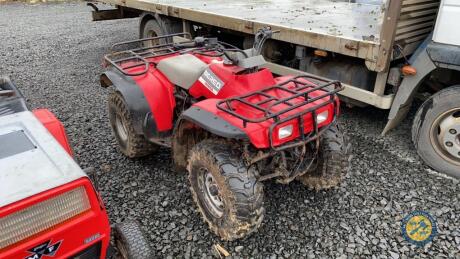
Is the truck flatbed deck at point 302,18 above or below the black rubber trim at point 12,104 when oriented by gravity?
above

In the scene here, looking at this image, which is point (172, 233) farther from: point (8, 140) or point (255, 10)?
point (255, 10)

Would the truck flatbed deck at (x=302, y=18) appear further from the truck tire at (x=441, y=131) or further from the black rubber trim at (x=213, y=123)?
the black rubber trim at (x=213, y=123)

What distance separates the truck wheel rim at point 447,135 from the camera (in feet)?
10.8

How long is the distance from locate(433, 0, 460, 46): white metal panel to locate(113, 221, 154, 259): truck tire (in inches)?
114

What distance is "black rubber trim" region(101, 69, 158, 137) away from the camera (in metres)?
3.13

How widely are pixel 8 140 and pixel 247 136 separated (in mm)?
1284

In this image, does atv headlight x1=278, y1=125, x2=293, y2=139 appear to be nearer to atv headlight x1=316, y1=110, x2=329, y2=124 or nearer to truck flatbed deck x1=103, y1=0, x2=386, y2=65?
atv headlight x1=316, y1=110, x2=329, y2=124

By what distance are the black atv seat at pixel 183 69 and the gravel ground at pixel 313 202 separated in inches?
36.0

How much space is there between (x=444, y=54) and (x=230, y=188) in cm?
222

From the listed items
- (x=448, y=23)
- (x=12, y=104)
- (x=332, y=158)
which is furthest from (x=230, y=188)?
(x=448, y=23)

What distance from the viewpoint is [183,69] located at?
307 cm

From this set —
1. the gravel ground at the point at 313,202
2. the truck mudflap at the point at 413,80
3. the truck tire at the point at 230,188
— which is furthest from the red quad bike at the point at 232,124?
the truck mudflap at the point at 413,80

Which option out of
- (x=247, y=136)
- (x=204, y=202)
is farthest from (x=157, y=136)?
(x=247, y=136)

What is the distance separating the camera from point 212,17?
4.85 meters
